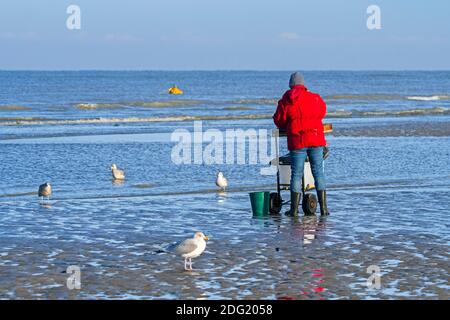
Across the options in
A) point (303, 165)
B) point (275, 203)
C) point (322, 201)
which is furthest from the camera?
point (275, 203)

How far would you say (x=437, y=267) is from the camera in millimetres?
9625

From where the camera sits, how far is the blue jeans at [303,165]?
1291 centimetres

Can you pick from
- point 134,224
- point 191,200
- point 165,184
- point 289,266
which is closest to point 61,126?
point 165,184

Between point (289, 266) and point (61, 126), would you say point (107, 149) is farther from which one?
point (289, 266)

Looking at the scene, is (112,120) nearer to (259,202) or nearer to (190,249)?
(259,202)

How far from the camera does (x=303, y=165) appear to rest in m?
13.1

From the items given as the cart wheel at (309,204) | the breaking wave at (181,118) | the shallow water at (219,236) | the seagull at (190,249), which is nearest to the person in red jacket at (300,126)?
the cart wheel at (309,204)

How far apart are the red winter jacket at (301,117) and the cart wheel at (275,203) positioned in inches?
38.7

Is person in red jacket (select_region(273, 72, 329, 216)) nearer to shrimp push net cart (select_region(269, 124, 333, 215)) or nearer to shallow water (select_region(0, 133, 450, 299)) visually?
shrimp push net cart (select_region(269, 124, 333, 215))

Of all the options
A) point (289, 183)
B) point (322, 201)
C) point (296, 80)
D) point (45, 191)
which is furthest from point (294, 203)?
point (45, 191)

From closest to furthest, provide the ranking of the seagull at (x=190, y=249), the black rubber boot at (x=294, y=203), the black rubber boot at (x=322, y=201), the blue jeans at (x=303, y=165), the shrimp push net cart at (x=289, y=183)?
the seagull at (x=190, y=249), the blue jeans at (x=303, y=165), the black rubber boot at (x=294, y=203), the black rubber boot at (x=322, y=201), the shrimp push net cart at (x=289, y=183)

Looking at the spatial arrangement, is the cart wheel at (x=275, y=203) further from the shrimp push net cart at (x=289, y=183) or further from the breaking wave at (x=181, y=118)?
the breaking wave at (x=181, y=118)

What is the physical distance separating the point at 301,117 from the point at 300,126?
0.42 ft

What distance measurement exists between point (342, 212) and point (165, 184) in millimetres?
4912
